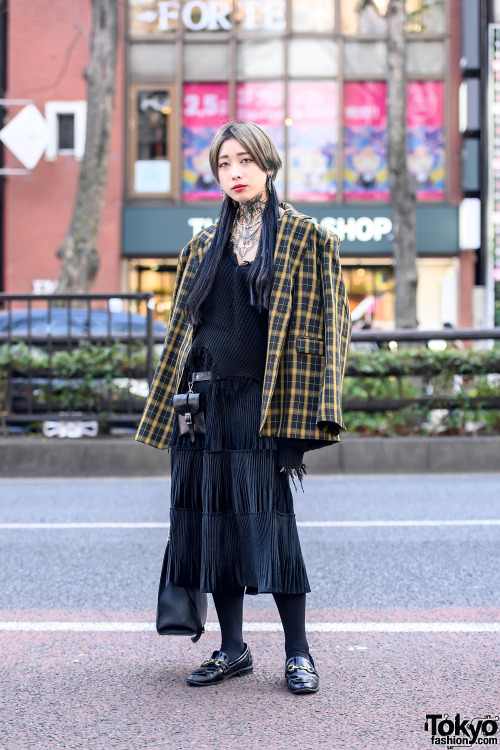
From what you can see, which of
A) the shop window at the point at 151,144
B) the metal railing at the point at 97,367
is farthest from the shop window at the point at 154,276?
the metal railing at the point at 97,367

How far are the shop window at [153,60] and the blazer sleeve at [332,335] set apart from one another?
70.8 ft

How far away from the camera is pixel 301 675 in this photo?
3.54 m

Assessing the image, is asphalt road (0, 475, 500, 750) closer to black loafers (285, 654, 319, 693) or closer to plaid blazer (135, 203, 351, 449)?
black loafers (285, 654, 319, 693)

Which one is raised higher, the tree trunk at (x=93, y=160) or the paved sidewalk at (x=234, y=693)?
the tree trunk at (x=93, y=160)

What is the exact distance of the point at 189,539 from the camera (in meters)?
3.68

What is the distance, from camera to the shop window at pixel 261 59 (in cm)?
2405

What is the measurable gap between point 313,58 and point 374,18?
1618 millimetres

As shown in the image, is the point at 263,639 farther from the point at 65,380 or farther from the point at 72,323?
the point at 72,323

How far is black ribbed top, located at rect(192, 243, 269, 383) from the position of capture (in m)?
3.63

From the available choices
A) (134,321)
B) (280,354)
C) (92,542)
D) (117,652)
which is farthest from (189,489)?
(134,321)

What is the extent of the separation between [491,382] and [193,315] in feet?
24.3

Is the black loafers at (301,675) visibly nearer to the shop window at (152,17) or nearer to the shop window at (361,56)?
the shop window at (361,56)

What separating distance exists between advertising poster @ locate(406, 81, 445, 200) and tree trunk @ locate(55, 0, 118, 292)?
10942 millimetres

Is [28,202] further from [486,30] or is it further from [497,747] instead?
[497,747]
